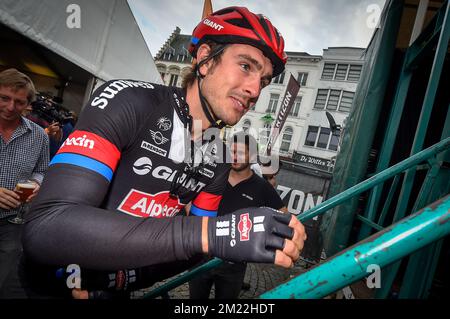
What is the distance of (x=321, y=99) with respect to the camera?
91.3 ft

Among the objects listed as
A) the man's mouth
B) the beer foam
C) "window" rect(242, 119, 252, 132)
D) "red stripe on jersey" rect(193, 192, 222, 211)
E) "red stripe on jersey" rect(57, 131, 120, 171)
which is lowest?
the beer foam

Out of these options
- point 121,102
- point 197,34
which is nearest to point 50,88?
point 197,34

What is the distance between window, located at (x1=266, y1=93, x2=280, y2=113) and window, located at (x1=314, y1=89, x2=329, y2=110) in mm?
4860

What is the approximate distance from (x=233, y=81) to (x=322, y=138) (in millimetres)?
27226

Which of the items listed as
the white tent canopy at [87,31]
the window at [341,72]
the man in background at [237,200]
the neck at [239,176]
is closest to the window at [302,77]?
the window at [341,72]

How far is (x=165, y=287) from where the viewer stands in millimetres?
1838

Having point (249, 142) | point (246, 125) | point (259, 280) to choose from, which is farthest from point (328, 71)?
point (259, 280)

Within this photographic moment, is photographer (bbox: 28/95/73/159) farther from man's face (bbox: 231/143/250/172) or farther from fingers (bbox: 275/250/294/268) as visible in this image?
fingers (bbox: 275/250/294/268)

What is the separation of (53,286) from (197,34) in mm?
2167

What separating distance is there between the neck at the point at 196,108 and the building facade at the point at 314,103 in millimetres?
24514

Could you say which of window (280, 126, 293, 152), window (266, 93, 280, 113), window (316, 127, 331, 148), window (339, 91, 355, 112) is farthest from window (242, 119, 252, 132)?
window (339, 91, 355, 112)

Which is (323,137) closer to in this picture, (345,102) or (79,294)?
(345,102)

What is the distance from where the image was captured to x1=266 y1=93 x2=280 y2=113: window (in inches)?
1203
